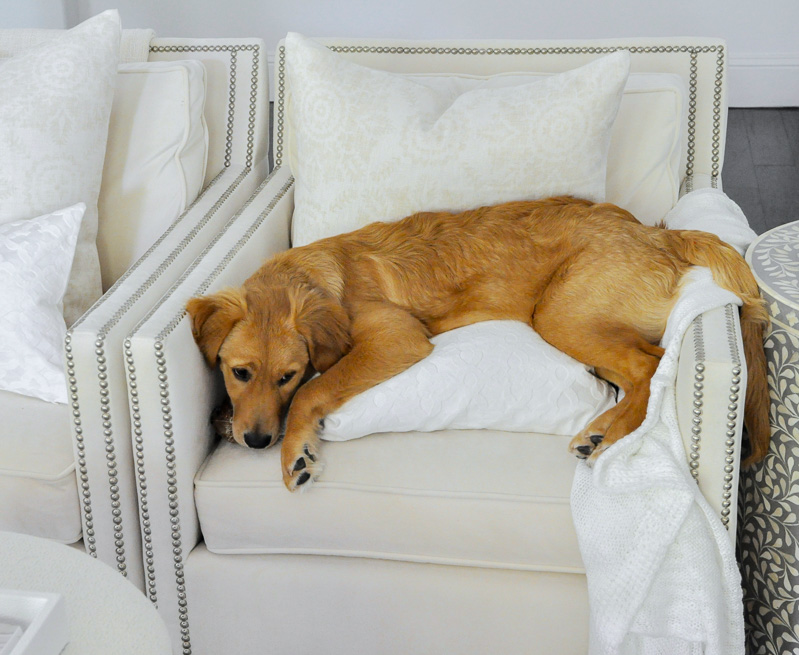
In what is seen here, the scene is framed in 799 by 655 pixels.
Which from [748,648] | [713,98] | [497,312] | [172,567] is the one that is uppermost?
[713,98]

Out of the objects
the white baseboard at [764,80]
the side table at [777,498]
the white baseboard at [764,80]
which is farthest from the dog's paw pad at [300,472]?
the white baseboard at [764,80]

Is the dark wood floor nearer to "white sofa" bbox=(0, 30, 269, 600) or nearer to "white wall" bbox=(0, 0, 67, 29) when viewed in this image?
"white sofa" bbox=(0, 30, 269, 600)

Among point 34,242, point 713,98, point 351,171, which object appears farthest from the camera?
point 713,98

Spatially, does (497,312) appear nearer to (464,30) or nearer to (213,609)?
(213,609)

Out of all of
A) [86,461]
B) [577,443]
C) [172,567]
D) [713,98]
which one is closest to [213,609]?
[172,567]

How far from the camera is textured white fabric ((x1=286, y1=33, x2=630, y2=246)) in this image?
6.36 ft

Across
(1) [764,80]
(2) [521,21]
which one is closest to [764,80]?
(1) [764,80]

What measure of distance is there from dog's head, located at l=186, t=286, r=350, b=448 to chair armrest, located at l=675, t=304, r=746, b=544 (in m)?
0.67

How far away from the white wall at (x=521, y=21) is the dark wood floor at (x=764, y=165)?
196 millimetres

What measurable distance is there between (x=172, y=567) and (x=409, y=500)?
500 mm

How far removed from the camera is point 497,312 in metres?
1.90

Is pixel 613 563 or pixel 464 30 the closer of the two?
pixel 613 563

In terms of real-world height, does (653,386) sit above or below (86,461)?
above

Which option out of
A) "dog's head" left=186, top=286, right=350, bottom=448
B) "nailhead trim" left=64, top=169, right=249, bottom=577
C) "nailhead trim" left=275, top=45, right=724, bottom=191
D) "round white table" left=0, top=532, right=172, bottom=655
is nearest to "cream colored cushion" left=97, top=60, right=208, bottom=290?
"nailhead trim" left=64, top=169, right=249, bottom=577
